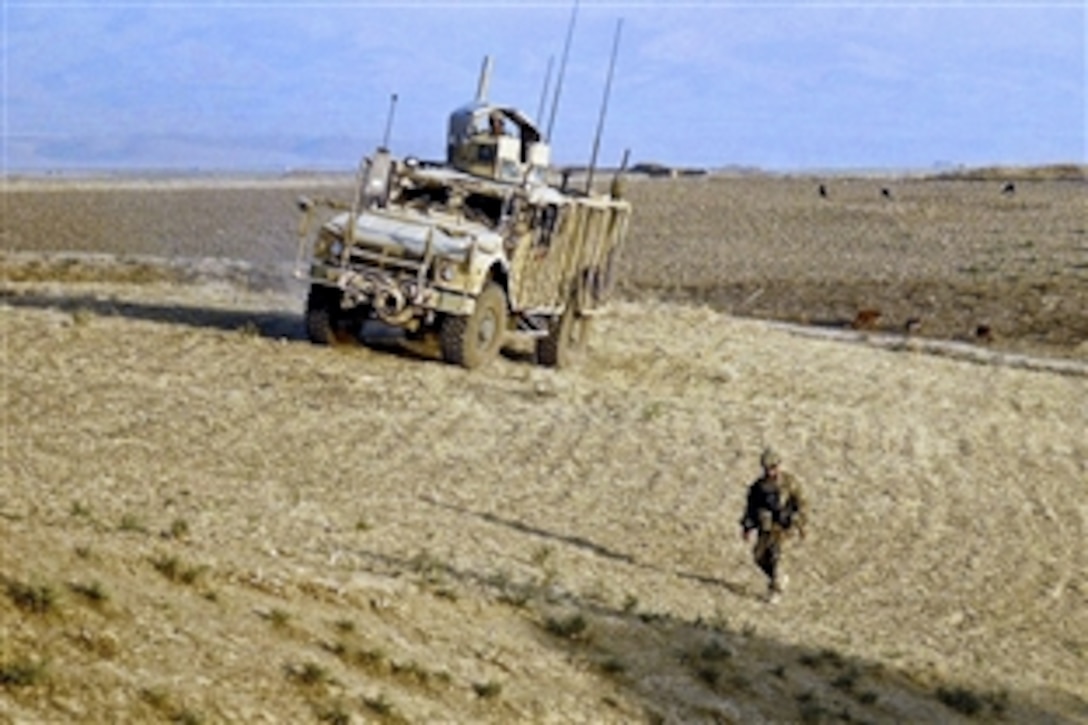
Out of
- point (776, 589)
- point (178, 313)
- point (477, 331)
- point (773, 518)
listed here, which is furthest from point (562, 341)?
point (776, 589)

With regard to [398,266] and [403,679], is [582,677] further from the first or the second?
[398,266]

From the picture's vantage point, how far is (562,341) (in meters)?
24.6

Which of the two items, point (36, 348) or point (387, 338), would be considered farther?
point (387, 338)

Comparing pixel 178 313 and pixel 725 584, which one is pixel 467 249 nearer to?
pixel 178 313

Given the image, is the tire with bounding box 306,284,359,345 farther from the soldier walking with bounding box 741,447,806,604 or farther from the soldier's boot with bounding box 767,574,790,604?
the soldier's boot with bounding box 767,574,790,604

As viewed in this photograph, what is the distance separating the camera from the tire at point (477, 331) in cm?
2209

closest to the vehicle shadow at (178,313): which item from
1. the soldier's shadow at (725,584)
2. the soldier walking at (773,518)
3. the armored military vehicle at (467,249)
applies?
the armored military vehicle at (467,249)

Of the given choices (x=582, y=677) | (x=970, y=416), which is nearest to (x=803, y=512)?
(x=582, y=677)

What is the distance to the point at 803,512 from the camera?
599 inches

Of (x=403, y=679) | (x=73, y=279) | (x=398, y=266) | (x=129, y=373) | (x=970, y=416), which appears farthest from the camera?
(x=73, y=279)

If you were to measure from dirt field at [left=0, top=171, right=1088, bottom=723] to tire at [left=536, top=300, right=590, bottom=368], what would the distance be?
321mm

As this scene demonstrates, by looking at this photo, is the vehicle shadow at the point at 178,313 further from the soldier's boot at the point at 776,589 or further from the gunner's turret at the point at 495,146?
the soldier's boot at the point at 776,589

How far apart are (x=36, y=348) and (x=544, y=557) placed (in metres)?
8.28

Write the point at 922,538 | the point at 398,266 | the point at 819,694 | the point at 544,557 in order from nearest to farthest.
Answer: the point at 819,694 < the point at 544,557 < the point at 922,538 < the point at 398,266
